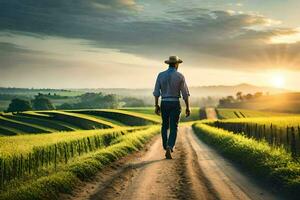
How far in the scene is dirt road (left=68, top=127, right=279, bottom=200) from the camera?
29.2 feet

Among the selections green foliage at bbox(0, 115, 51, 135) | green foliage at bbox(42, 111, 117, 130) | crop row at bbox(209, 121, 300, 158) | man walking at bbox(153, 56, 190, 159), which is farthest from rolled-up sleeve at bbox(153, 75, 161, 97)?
green foliage at bbox(42, 111, 117, 130)

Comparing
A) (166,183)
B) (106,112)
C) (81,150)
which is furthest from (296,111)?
(166,183)

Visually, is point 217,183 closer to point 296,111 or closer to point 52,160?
point 52,160

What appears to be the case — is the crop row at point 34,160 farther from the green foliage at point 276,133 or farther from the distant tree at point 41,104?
the distant tree at point 41,104

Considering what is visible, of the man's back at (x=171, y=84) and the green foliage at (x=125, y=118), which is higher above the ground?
the man's back at (x=171, y=84)

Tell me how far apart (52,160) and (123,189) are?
7530mm

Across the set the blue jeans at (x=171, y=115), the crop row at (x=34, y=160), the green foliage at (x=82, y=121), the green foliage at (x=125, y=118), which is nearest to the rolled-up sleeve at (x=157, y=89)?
the blue jeans at (x=171, y=115)

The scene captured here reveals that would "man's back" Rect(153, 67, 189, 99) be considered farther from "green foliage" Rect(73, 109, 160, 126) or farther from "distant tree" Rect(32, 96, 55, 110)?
"distant tree" Rect(32, 96, 55, 110)

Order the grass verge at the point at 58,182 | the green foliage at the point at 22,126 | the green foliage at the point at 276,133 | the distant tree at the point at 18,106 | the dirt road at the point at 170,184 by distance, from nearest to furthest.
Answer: the grass verge at the point at 58,182 → the dirt road at the point at 170,184 → the green foliage at the point at 276,133 → the green foliage at the point at 22,126 → the distant tree at the point at 18,106

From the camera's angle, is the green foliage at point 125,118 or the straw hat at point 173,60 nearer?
the straw hat at point 173,60

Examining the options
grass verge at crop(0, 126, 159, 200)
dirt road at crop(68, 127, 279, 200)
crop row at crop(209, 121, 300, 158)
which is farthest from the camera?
crop row at crop(209, 121, 300, 158)

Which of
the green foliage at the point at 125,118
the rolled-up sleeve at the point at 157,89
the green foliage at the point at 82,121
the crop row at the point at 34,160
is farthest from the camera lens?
the green foliage at the point at 125,118

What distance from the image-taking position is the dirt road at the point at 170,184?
29.2 feet

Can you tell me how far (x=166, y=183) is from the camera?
33.1 ft
